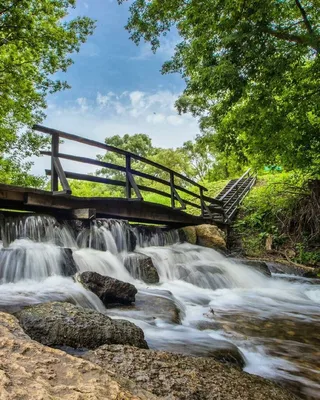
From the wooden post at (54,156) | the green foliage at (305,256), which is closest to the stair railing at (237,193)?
the green foliage at (305,256)

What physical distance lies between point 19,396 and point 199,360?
1483 mm

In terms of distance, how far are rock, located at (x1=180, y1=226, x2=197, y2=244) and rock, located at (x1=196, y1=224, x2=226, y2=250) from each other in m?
0.21

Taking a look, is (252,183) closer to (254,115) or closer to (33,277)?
(254,115)

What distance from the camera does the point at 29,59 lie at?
13672 millimetres

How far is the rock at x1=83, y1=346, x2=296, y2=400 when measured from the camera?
1649 millimetres

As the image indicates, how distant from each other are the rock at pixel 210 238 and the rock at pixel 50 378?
985cm

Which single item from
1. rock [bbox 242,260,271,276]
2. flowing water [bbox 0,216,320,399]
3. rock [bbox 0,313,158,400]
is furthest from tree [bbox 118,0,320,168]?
rock [bbox 0,313,158,400]

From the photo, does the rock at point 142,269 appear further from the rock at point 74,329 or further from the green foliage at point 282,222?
the green foliage at point 282,222

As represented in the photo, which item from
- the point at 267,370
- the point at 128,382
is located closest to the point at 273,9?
the point at 267,370

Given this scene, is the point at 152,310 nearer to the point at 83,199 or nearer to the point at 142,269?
the point at 142,269

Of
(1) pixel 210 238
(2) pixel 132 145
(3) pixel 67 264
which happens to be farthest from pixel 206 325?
(2) pixel 132 145

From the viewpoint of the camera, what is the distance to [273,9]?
689 cm

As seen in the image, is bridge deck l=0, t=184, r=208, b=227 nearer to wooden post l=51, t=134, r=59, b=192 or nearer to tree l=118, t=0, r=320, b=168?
wooden post l=51, t=134, r=59, b=192

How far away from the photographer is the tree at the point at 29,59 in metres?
11.5
